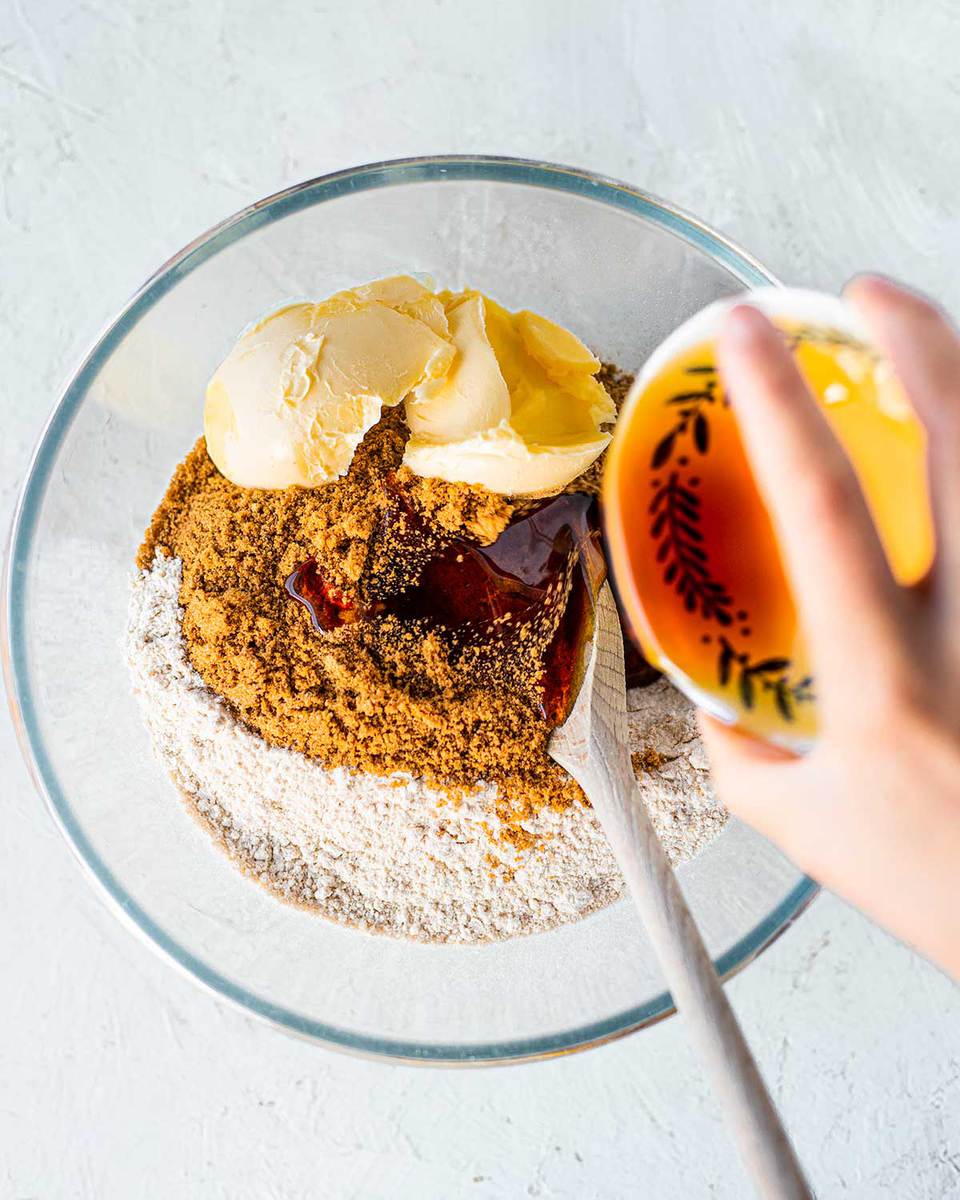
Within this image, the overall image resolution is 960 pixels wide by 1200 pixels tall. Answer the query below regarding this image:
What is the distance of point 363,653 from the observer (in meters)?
0.86

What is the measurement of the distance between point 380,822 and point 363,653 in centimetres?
16

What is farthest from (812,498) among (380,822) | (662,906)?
(380,822)

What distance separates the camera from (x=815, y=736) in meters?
0.54

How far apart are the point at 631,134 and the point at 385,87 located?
31 centimetres

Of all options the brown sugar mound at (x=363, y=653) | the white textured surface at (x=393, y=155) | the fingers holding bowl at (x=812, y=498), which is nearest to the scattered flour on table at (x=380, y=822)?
the brown sugar mound at (x=363, y=653)

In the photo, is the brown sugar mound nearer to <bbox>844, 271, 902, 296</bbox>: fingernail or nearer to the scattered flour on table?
the scattered flour on table

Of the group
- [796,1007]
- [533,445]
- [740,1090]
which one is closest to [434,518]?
[533,445]

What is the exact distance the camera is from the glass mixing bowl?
100 centimetres

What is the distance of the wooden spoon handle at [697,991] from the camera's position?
25.8 inches

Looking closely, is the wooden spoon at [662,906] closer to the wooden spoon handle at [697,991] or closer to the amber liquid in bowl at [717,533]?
the wooden spoon handle at [697,991]

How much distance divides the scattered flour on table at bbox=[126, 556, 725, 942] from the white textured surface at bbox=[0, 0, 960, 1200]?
0.32 m

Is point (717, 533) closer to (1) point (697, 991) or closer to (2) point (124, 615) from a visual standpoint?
(1) point (697, 991)

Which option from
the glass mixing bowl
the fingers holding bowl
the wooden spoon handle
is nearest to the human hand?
the fingers holding bowl

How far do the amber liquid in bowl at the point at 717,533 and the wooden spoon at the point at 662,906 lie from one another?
0.91 feet
